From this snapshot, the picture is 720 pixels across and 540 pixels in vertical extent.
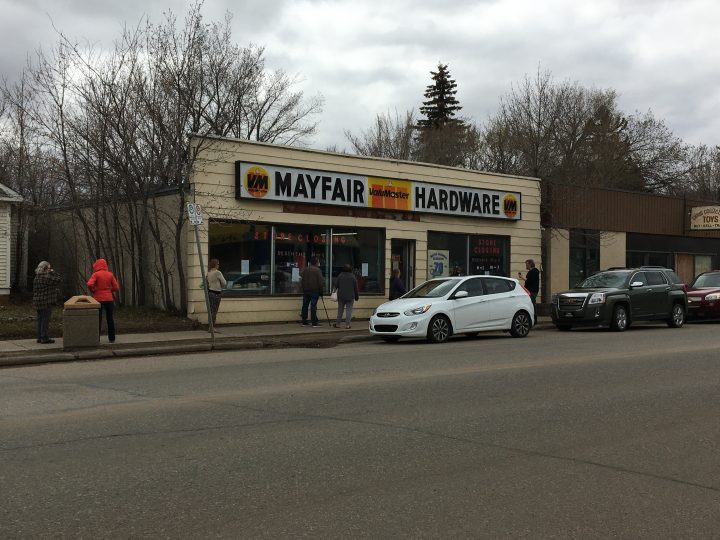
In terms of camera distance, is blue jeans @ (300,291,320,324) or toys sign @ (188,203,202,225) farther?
blue jeans @ (300,291,320,324)

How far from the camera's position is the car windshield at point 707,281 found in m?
24.1

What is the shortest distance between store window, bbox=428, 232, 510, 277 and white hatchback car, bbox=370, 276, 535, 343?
17.1 ft

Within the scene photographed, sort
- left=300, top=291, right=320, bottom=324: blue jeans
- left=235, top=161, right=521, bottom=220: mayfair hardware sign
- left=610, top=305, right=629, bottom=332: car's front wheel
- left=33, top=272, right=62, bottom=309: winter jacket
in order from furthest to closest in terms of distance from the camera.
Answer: left=610, top=305, right=629, bottom=332: car's front wheel < left=235, top=161, right=521, bottom=220: mayfair hardware sign < left=300, top=291, right=320, bottom=324: blue jeans < left=33, top=272, right=62, bottom=309: winter jacket

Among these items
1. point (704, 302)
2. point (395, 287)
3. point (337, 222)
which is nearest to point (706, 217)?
point (704, 302)

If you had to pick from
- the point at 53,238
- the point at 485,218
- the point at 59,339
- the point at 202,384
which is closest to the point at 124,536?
the point at 202,384

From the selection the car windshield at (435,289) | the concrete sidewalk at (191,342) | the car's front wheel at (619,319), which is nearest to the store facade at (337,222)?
the concrete sidewalk at (191,342)

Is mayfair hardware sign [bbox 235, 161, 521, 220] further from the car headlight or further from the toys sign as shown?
the car headlight

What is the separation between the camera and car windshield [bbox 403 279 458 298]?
16.7m

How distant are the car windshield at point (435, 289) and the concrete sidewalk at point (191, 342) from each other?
155 centimetres

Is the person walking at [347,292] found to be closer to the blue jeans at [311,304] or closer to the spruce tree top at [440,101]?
the blue jeans at [311,304]

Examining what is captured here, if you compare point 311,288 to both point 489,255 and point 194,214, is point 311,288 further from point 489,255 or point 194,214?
point 489,255

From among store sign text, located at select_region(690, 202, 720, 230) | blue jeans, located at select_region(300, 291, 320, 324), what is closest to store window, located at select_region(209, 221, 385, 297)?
blue jeans, located at select_region(300, 291, 320, 324)

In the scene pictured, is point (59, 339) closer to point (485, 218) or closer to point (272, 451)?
point (272, 451)

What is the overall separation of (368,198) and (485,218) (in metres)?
5.19
